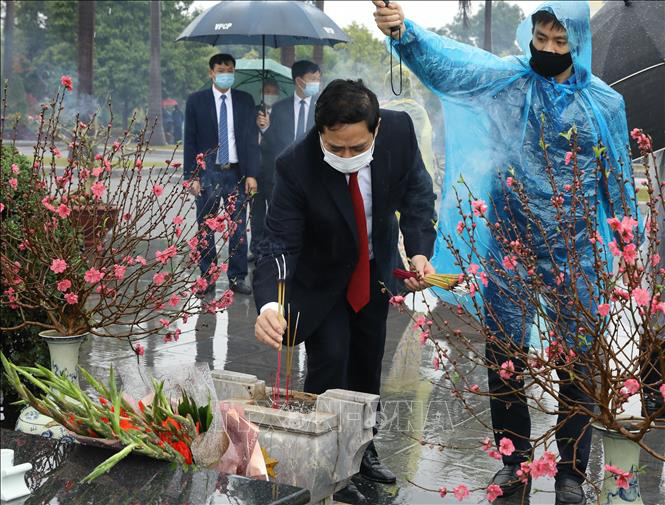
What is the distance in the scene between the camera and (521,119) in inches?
173

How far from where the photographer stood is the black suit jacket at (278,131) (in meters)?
10.1

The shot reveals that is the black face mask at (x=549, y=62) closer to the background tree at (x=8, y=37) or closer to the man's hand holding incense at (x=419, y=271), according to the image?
the man's hand holding incense at (x=419, y=271)

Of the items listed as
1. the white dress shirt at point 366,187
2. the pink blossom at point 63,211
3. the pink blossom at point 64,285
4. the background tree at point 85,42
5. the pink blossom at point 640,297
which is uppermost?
the background tree at point 85,42

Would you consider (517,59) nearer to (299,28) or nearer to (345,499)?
(345,499)

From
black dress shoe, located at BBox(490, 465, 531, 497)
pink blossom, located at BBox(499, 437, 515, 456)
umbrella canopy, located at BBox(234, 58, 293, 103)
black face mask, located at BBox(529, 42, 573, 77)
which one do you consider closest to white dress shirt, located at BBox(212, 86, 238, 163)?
umbrella canopy, located at BBox(234, 58, 293, 103)

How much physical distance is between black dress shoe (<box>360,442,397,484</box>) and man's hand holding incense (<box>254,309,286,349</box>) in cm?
117

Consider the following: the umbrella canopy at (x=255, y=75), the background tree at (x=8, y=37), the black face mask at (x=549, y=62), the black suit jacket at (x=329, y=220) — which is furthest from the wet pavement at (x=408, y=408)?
the background tree at (x=8, y=37)

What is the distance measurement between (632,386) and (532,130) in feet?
5.10

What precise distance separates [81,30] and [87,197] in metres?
21.6

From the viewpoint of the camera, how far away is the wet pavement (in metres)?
4.45

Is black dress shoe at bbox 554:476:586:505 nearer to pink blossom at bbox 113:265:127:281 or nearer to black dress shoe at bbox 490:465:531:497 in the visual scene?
black dress shoe at bbox 490:465:531:497

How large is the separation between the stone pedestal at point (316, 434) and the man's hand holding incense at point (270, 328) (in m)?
0.25

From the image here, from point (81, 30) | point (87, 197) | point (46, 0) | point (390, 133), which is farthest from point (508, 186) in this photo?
point (46, 0)

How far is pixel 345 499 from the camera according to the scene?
426 centimetres
